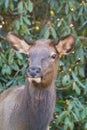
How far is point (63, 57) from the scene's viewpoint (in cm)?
777

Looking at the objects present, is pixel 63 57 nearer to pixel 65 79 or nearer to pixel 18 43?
pixel 65 79

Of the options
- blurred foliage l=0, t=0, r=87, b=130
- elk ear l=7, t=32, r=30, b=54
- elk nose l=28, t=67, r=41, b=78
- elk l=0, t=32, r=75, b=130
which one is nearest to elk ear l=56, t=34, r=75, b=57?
elk l=0, t=32, r=75, b=130

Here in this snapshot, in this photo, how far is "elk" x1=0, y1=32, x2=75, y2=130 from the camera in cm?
584

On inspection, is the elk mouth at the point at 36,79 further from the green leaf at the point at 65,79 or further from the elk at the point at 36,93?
the green leaf at the point at 65,79

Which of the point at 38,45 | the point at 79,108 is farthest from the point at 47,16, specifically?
the point at 38,45

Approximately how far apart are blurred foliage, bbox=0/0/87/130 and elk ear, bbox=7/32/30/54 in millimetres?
937

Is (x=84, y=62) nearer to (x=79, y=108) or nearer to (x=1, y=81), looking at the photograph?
(x=79, y=108)

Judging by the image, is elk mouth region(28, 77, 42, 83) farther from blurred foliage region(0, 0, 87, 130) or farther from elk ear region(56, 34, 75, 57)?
blurred foliage region(0, 0, 87, 130)

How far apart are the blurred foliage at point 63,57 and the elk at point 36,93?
108 centimetres

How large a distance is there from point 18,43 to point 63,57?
5.02ft

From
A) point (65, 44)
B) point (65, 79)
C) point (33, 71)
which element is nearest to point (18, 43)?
point (65, 44)

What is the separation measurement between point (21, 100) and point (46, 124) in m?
0.40

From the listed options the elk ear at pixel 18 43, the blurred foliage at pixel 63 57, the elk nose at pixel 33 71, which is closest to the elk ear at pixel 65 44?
the elk ear at pixel 18 43

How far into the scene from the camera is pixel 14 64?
25.0ft
